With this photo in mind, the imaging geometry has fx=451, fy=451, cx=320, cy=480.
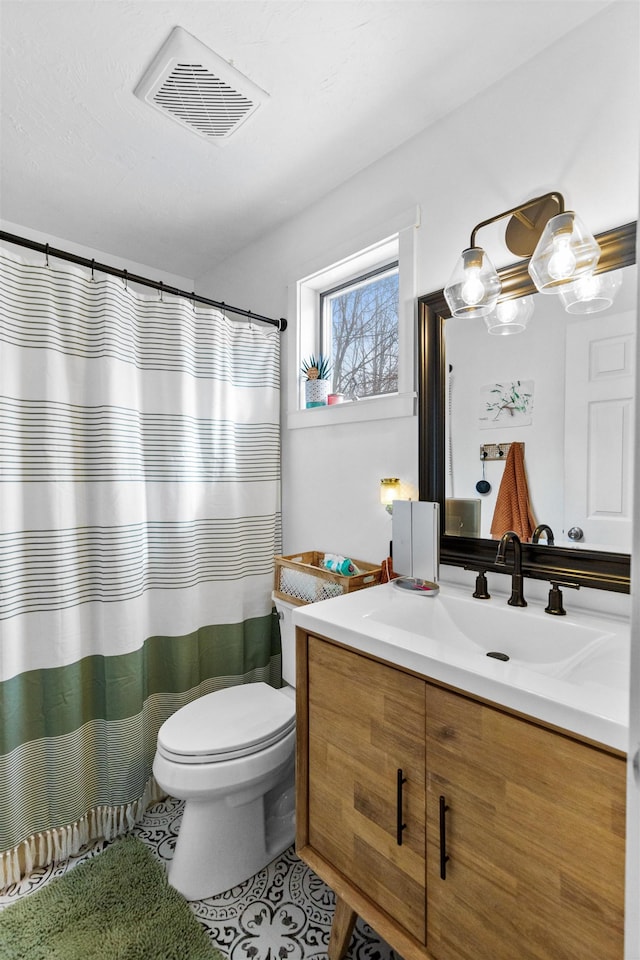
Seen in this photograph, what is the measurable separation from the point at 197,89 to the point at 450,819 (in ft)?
6.45

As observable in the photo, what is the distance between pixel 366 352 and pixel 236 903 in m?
1.94

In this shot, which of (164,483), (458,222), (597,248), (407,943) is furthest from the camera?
(164,483)

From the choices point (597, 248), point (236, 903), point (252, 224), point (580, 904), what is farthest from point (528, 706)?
point (252, 224)

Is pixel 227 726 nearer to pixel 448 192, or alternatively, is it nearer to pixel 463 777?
pixel 463 777

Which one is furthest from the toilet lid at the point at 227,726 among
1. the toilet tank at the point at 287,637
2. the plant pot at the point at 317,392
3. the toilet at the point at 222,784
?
the plant pot at the point at 317,392

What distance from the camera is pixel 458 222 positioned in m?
1.42

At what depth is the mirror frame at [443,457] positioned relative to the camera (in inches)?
42.8

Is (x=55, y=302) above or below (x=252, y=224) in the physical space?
below

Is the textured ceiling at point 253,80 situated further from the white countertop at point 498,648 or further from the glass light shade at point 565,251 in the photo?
the white countertop at point 498,648

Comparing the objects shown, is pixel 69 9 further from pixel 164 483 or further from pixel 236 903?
pixel 236 903

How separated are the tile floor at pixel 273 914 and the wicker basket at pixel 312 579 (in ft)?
2.81

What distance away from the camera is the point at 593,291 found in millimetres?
1105

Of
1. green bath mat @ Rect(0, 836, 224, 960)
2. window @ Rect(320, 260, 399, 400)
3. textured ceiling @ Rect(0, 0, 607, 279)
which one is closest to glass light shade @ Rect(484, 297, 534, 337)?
window @ Rect(320, 260, 399, 400)

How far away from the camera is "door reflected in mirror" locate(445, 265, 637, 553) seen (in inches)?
42.5
